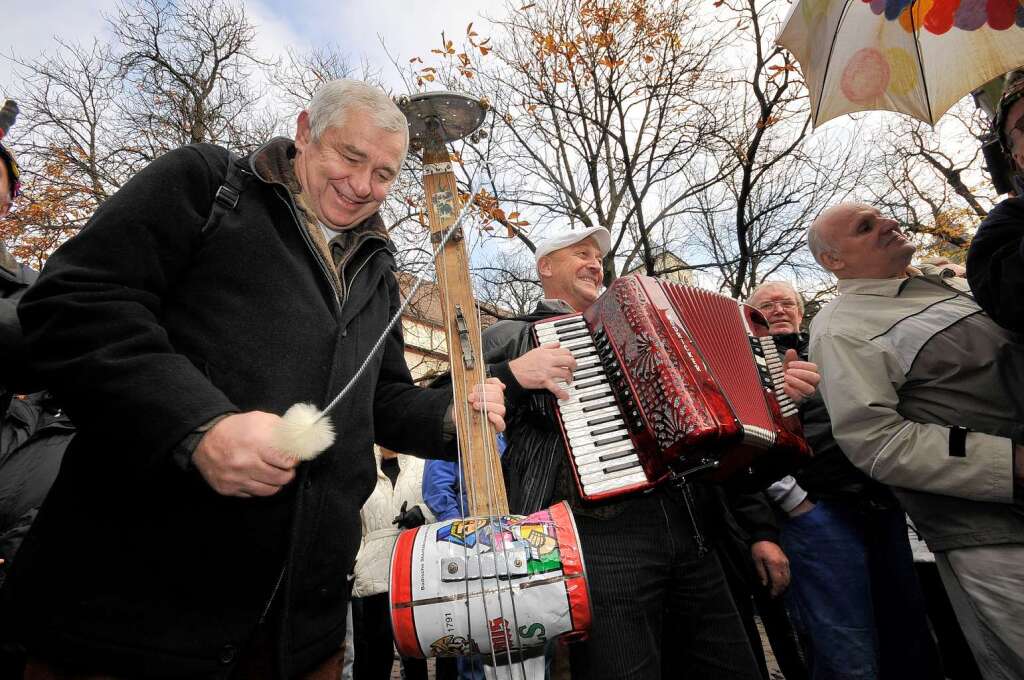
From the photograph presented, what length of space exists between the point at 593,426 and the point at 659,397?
257 millimetres

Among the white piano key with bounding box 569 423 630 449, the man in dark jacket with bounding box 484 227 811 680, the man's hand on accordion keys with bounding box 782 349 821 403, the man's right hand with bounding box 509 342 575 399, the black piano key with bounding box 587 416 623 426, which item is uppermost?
the man's right hand with bounding box 509 342 575 399

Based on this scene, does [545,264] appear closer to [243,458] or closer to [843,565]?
[843,565]

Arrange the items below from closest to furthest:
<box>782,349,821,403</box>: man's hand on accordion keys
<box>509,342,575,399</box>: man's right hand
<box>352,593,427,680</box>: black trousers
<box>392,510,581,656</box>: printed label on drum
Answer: <box>392,510,581,656</box>: printed label on drum → <box>509,342,575,399</box>: man's right hand → <box>782,349,821,403</box>: man's hand on accordion keys → <box>352,593,427,680</box>: black trousers

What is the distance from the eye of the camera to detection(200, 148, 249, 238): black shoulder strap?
52.1 inches

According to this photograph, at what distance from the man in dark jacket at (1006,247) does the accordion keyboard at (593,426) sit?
1503 mm

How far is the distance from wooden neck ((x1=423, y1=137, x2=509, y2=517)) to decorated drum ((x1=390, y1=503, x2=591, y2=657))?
0.12 meters

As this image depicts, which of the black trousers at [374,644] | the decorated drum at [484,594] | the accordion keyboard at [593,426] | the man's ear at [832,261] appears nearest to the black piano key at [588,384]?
the accordion keyboard at [593,426]

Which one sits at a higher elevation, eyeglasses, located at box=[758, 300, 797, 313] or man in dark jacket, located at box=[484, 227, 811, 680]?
eyeglasses, located at box=[758, 300, 797, 313]

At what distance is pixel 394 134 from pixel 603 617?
1.73 m

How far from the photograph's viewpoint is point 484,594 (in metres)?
1.26

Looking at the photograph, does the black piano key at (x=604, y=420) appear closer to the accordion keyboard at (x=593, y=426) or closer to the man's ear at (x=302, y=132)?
the accordion keyboard at (x=593, y=426)

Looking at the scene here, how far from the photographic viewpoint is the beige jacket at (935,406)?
6.77 ft

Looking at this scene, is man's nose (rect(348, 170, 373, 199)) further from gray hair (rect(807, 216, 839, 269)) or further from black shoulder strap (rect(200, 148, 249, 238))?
gray hair (rect(807, 216, 839, 269))

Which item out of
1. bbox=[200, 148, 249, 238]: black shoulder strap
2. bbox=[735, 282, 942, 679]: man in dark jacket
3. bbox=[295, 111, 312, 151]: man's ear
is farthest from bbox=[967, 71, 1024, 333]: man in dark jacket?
bbox=[200, 148, 249, 238]: black shoulder strap
